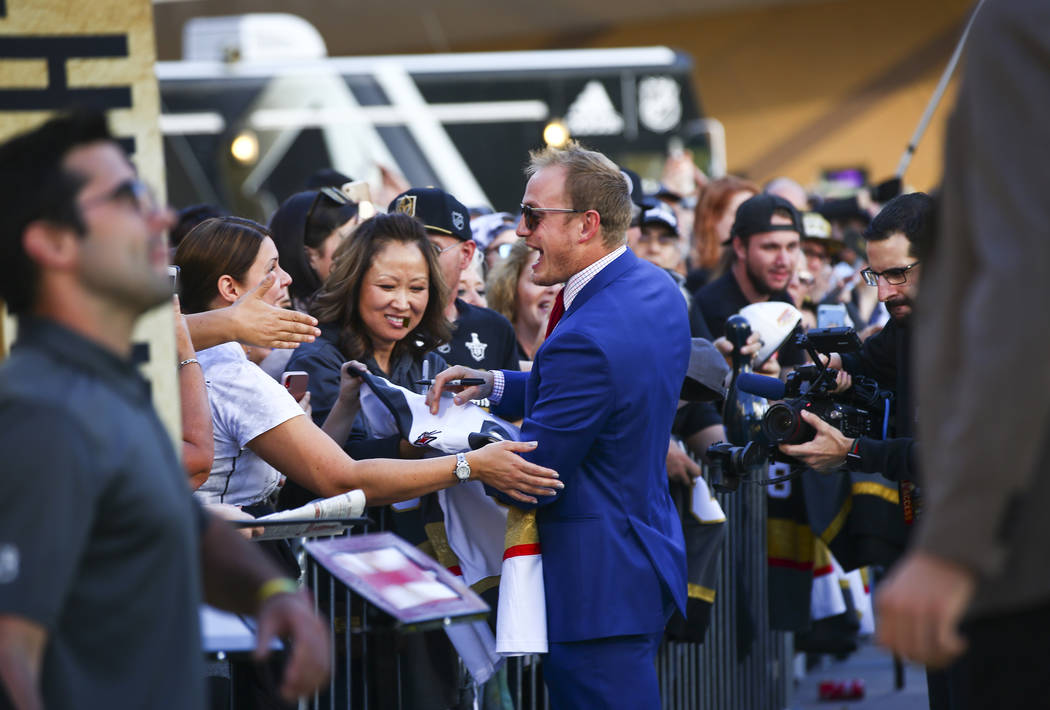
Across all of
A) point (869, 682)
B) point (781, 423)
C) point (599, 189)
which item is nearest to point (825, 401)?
point (781, 423)

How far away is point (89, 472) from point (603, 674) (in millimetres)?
2322

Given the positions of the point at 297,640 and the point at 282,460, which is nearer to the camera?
the point at 297,640

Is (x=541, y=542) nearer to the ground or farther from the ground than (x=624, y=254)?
nearer to the ground

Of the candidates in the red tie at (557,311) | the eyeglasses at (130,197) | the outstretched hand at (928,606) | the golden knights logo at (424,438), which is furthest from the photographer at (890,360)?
the eyeglasses at (130,197)

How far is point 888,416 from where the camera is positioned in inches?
186

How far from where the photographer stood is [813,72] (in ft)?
80.2

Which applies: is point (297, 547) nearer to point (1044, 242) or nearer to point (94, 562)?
point (94, 562)

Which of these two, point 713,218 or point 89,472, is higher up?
point 713,218

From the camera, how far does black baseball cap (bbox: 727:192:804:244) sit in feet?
22.1

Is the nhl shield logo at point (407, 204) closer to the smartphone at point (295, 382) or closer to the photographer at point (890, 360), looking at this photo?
the smartphone at point (295, 382)

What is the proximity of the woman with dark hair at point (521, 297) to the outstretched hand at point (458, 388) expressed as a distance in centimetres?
161

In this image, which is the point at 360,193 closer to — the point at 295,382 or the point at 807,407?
the point at 295,382

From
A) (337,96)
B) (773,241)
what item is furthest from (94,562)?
(337,96)

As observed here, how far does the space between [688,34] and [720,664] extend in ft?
67.7
